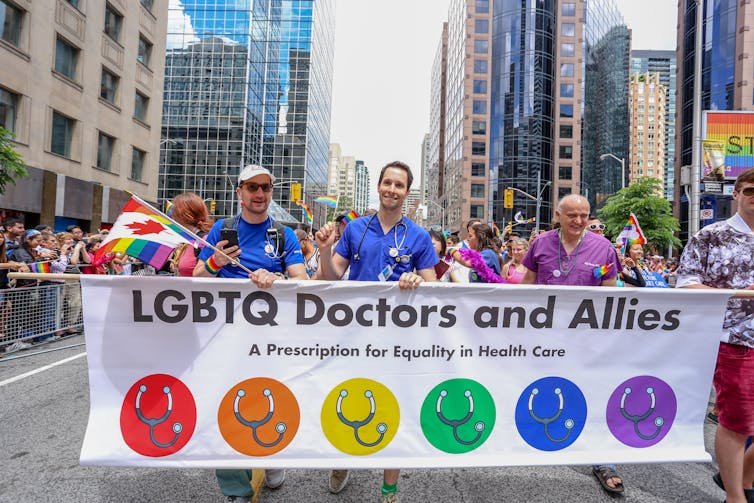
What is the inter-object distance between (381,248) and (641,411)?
194 cm

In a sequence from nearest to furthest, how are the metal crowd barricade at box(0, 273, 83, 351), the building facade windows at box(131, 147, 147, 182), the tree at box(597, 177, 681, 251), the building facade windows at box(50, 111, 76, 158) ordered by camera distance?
the metal crowd barricade at box(0, 273, 83, 351), the building facade windows at box(50, 111, 76, 158), the building facade windows at box(131, 147, 147, 182), the tree at box(597, 177, 681, 251)

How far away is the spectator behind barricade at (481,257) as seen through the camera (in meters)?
5.09

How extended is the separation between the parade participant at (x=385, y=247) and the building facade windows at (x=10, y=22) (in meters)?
23.3

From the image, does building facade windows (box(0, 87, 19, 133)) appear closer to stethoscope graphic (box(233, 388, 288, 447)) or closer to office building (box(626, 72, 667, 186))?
stethoscope graphic (box(233, 388, 288, 447))

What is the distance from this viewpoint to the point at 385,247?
122 inches

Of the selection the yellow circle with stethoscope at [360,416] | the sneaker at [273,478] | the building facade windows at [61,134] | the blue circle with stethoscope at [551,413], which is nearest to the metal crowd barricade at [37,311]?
the sneaker at [273,478]

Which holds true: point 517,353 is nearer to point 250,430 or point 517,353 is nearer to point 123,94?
point 250,430

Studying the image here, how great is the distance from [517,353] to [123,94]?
30.6m

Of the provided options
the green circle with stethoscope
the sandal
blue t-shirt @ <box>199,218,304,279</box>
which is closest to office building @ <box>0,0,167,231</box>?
blue t-shirt @ <box>199,218,304,279</box>

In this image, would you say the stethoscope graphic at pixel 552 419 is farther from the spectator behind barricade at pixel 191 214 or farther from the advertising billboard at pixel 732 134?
the advertising billboard at pixel 732 134

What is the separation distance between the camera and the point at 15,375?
590 cm

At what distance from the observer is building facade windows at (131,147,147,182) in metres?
28.7

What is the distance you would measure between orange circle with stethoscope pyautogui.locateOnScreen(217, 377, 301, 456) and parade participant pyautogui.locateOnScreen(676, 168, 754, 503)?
2688 mm

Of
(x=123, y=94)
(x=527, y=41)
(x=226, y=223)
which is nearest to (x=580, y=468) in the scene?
(x=226, y=223)
